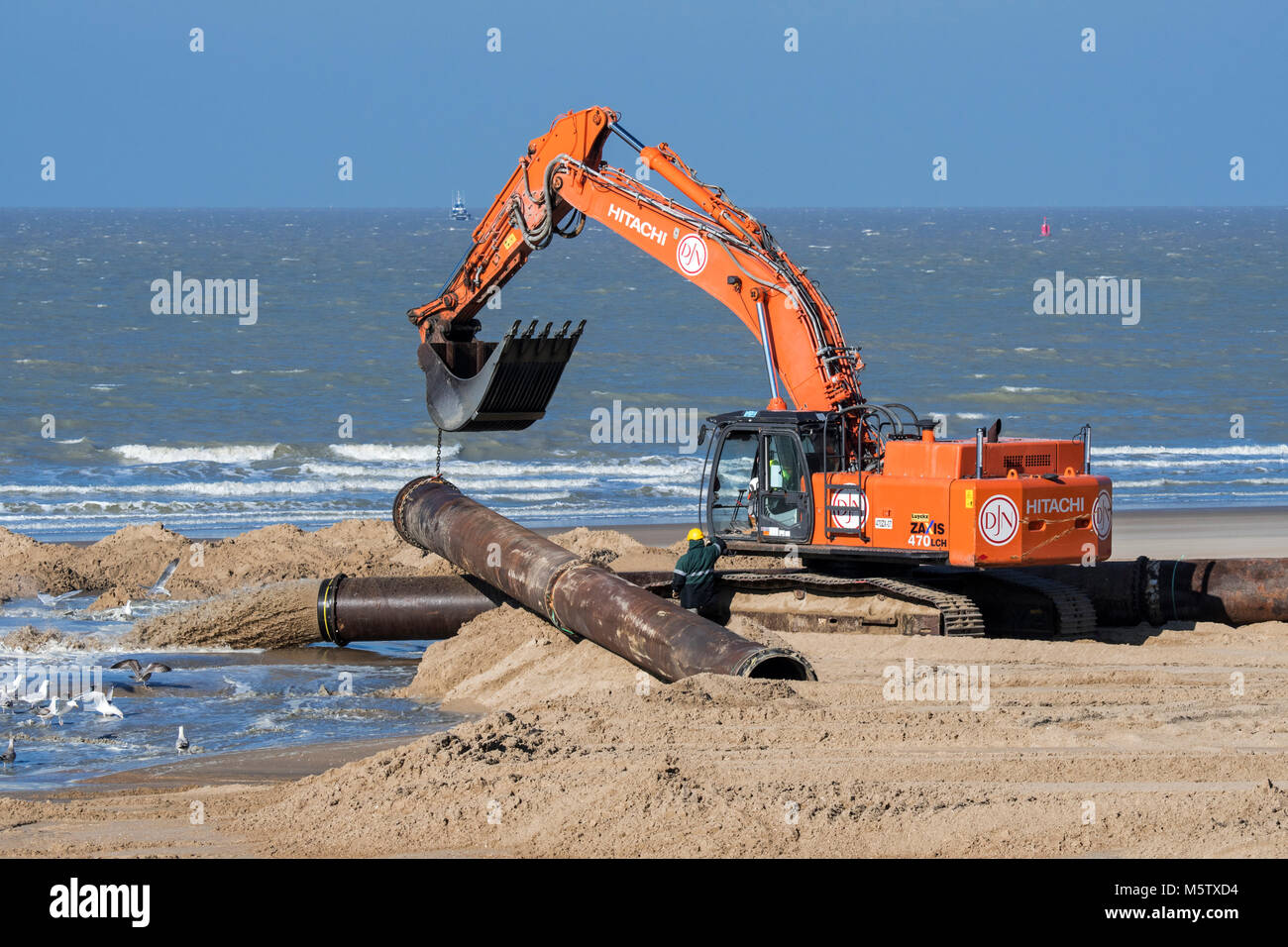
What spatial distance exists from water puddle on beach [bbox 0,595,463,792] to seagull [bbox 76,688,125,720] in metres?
0.07

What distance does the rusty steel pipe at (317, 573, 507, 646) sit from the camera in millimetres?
16516

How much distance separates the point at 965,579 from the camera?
47.9 ft

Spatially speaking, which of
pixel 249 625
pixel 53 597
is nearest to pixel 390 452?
pixel 53 597

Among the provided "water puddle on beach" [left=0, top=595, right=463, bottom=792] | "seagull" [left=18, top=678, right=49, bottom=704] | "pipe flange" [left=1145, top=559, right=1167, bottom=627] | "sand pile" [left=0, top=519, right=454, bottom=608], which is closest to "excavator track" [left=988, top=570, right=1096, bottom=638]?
"pipe flange" [left=1145, top=559, right=1167, bottom=627]

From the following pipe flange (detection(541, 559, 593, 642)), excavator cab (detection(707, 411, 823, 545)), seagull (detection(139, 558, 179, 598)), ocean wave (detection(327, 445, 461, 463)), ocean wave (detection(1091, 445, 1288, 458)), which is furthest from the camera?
ocean wave (detection(1091, 445, 1288, 458))

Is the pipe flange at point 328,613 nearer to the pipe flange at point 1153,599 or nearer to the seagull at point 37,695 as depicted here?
the seagull at point 37,695

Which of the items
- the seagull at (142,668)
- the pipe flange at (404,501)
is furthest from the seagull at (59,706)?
the pipe flange at (404,501)

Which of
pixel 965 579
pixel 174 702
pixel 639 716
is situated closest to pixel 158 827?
pixel 639 716

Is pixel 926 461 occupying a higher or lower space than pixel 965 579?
higher

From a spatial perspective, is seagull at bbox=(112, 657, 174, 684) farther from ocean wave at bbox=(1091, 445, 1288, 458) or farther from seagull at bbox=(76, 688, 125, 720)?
ocean wave at bbox=(1091, 445, 1288, 458)

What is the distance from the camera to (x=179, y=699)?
14539 millimetres

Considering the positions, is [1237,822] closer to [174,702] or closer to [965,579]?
[965,579]

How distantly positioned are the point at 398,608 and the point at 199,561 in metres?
4.28
